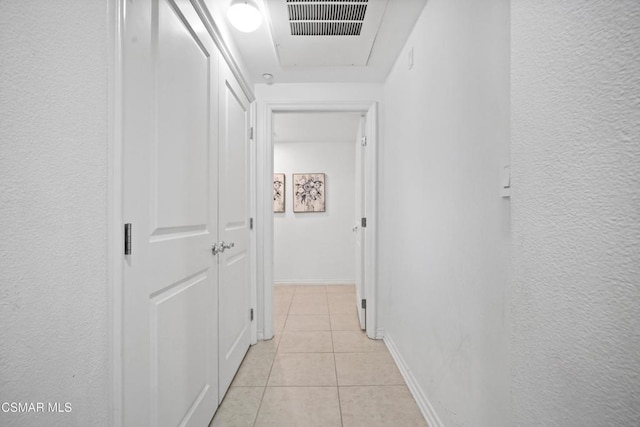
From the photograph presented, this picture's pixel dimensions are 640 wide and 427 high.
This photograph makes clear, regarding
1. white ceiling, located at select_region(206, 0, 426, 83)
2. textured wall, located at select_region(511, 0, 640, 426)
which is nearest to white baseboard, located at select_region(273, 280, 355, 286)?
white ceiling, located at select_region(206, 0, 426, 83)

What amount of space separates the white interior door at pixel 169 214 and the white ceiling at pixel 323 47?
1.27 feet

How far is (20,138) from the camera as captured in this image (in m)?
0.56

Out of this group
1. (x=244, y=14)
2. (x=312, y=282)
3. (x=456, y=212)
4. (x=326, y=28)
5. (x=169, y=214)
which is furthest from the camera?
(x=312, y=282)

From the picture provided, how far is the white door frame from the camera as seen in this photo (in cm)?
240

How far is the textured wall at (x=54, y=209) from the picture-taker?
54cm

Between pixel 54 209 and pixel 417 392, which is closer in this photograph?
pixel 54 209

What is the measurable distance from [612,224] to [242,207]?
78.1 inches

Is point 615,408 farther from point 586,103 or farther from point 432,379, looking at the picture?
point 432,379

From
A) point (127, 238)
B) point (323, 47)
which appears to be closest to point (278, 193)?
point (323, 47)

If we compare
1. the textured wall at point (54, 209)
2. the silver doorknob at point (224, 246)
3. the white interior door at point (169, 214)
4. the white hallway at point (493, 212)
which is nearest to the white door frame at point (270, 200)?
the silver doorknob at point (224, 246)

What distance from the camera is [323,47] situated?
1.91 metres

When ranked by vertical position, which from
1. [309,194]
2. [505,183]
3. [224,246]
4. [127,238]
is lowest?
[224,246]

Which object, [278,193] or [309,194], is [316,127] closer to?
[309,194]

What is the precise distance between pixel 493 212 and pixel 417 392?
121cm
